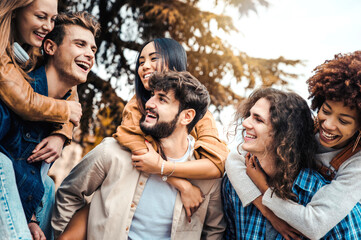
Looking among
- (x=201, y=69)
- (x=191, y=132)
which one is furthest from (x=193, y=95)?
(x=201, y=69)

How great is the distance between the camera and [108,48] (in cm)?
604

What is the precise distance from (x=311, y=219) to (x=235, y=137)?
3.00ft

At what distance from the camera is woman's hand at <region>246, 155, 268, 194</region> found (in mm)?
2529

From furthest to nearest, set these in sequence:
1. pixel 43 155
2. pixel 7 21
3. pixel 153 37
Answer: pixel 153 37 < pixel 43 155 < pixel 7 21

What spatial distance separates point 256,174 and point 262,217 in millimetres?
348

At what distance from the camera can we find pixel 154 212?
Answer: 2.44 metres

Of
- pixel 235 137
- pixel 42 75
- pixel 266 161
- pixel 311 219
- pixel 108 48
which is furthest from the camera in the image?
pixel 108 48

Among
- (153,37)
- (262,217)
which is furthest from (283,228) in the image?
(153,37)

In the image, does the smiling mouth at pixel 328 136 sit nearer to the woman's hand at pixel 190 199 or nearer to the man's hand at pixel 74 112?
the woman's hand at pixel 190 199

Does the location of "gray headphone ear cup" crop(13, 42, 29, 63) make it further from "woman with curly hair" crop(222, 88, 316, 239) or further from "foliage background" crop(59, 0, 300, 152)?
"foliage background" crop(59, 0, 300, 152)

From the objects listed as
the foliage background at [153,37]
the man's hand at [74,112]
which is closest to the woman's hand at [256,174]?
the man's hand at [74,112]

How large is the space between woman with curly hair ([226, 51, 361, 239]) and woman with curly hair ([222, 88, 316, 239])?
7 centimetres

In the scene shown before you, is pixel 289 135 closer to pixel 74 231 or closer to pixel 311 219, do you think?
pixel 311 219

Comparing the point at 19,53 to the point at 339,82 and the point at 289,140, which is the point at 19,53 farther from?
the point at 339,82
